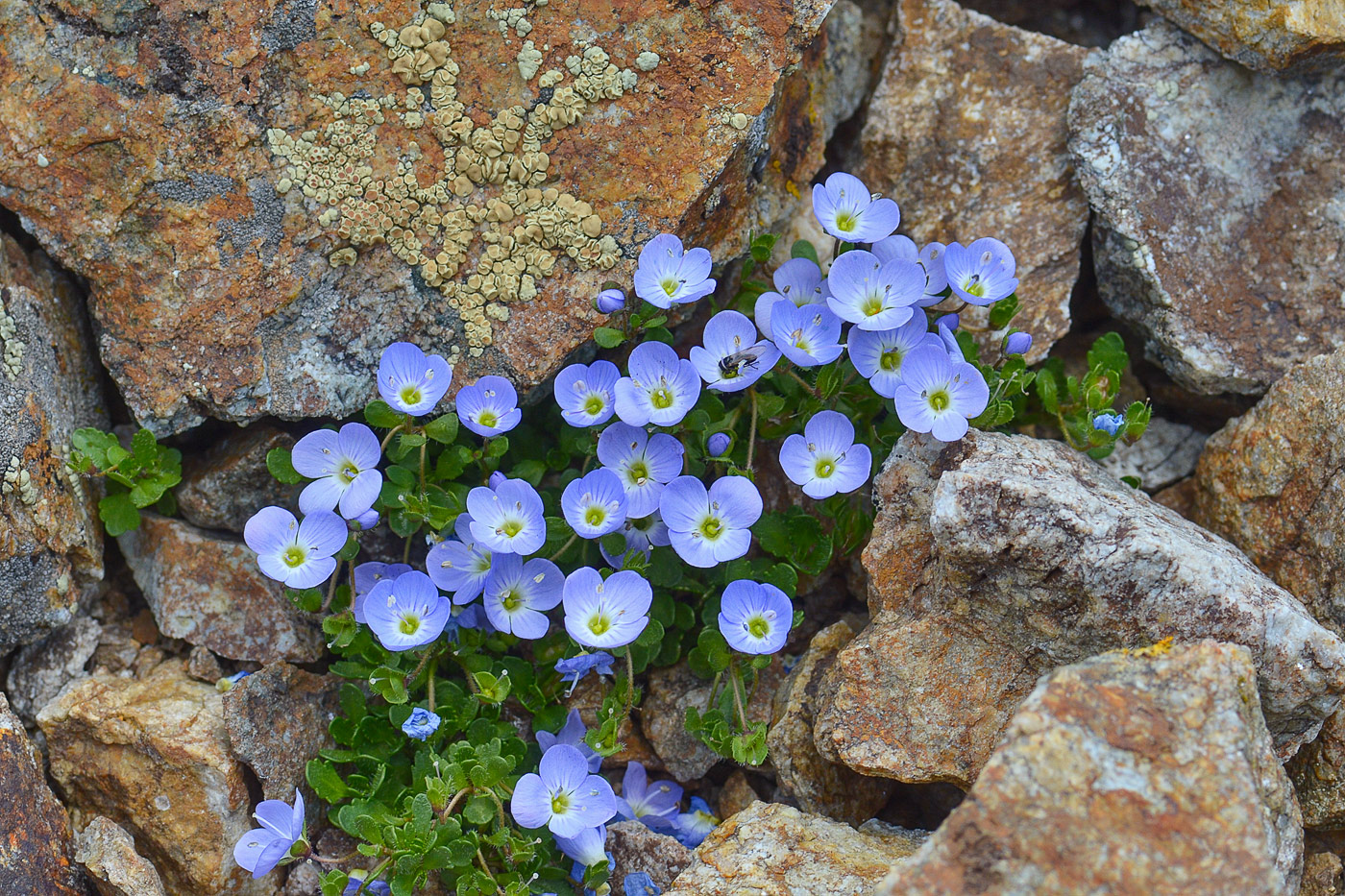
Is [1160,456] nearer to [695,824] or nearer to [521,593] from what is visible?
[695,824]

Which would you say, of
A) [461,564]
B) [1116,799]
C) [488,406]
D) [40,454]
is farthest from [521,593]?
[1116,799]

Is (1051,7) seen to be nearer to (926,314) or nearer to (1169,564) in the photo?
(926,314)

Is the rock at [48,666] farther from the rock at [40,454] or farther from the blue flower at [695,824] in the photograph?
the blue flower at [695,824]

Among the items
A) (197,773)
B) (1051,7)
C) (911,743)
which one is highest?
(1051,7)

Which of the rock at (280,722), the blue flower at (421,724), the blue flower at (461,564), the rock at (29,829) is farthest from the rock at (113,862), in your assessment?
the blue flower at (461,564)

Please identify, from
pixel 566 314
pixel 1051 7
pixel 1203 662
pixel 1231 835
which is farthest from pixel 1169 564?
pixel 1051 7

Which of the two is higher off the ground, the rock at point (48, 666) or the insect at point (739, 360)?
the insect at point (739, 360)
